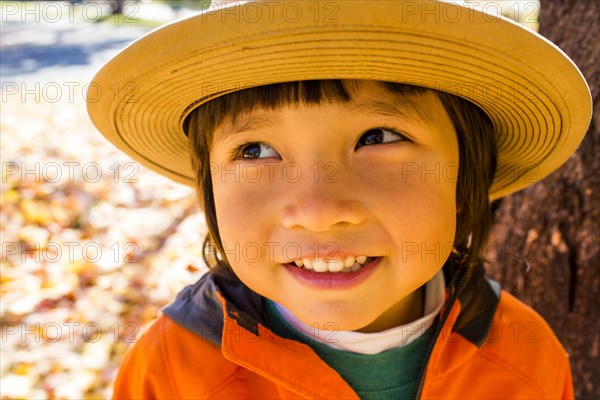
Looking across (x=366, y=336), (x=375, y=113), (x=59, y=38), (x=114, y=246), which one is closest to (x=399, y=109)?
(x=375, y=113)

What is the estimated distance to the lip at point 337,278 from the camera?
1.66 m

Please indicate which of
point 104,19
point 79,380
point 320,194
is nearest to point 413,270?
point 320,194

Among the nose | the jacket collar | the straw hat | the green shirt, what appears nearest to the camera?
the straw hat

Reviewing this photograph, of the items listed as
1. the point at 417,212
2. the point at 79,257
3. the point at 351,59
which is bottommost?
the point at 79,257

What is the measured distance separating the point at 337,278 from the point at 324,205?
0.23 meters

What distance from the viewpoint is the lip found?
1.66m

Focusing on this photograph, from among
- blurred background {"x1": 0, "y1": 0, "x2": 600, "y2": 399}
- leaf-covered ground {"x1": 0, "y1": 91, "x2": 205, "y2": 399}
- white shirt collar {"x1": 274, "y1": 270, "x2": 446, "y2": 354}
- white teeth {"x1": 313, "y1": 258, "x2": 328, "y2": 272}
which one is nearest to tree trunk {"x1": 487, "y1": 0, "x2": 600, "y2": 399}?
blurred background {"x1": 0, "y1": 0, "x2": 600, "y2": 399}

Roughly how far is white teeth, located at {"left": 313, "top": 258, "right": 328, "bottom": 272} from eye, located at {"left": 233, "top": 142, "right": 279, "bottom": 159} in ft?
0.96

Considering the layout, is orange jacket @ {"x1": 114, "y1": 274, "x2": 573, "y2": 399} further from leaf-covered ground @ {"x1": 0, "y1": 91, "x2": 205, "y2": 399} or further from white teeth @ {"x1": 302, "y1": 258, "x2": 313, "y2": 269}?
leaf-covered ground @ {"x1": 0, "y1": 91, "x2": 205, "y2": 399}

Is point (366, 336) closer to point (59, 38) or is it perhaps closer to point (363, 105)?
point (363, 105)

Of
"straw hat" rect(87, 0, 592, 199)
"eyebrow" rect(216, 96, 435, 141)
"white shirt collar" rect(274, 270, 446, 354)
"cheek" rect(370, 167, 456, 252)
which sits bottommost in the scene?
"white shirt collar" rect(274, 270, 446, 354)

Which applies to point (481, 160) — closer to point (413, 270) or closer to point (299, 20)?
point (413, 270)

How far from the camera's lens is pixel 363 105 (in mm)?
1586

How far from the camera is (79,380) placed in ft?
9.85
